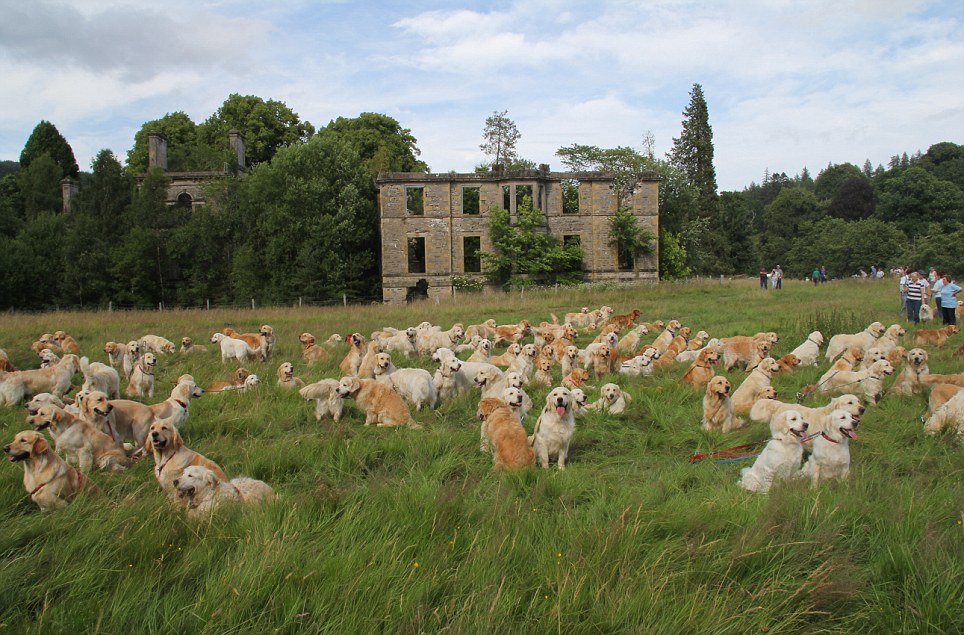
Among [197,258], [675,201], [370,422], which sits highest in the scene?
[675,201]

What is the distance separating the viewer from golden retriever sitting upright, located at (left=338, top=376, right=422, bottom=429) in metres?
9.06

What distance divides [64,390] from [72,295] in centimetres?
3768

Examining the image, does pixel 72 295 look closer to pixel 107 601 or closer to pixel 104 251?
pixel 104 251

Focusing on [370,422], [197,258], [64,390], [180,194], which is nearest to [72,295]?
[197,258]

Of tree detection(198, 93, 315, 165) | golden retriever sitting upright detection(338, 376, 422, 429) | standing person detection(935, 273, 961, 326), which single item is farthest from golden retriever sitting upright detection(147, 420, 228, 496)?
tree detection(198, 93, 315, 165)

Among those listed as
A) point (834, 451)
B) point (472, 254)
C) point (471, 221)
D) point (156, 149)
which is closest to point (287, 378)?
point (834, 451)

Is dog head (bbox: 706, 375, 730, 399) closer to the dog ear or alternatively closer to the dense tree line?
the dog ear

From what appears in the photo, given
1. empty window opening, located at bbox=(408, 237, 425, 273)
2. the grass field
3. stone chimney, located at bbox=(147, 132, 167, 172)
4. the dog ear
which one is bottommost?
the grass field

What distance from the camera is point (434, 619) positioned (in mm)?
3727

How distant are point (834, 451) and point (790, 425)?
0.46 m

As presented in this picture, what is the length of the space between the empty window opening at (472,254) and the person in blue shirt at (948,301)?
28416 millimetres

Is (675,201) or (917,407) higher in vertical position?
(675,201)

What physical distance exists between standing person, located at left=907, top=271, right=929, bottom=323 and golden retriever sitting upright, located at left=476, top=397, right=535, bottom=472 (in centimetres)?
1631

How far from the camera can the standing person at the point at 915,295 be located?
18.5 m
